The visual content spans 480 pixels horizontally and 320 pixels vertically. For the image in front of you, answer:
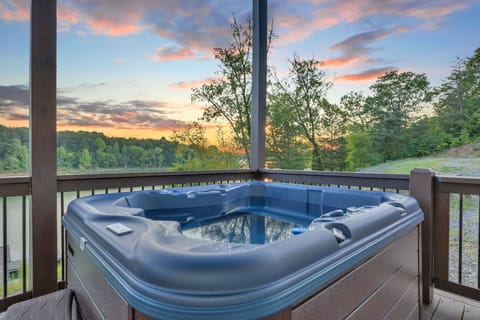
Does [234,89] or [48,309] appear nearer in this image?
[48,309]

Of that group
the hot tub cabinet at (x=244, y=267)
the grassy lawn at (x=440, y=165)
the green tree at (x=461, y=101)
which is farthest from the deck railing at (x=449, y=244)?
the green tree at (x=461, y=101)

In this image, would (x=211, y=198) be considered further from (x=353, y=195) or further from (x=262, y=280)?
(x=262, y=280)

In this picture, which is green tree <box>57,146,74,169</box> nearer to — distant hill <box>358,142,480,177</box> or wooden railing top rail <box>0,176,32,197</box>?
wooden railing top rail <box>0,176,32,197</box>

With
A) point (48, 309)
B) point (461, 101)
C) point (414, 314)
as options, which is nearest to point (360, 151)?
point (461, 101)

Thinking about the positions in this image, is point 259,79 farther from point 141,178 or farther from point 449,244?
point 449,244

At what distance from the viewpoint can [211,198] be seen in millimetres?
2703

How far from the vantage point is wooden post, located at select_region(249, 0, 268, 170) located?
367 centimetres

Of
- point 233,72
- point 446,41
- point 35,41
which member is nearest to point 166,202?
point 35,41

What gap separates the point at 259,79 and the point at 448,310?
9.87 ft

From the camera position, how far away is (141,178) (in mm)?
2816

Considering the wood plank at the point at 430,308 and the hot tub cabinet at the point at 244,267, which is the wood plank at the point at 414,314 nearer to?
the hot tub cabinet at the point at 244,267

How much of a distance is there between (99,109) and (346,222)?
3.08m

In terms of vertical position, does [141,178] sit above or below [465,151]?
below

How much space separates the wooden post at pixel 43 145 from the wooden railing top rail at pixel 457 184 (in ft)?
10.1
